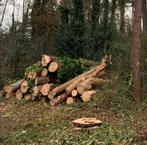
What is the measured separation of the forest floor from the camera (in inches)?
453

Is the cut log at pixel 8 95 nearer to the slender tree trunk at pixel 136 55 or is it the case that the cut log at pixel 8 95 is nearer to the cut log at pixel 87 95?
the cut log at pixel 87 95

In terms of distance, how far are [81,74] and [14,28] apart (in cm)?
1352

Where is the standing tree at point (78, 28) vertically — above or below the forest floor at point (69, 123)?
above

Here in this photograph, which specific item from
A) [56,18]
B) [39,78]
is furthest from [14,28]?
[39,78]

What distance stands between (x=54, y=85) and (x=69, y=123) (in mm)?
4177

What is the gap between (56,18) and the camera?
30625mm

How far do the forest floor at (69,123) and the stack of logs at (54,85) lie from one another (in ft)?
1.44

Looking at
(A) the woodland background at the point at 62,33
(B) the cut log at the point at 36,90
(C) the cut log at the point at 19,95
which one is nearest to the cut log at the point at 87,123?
(B) the cut log at the point at 36,90

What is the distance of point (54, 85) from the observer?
17594 millimetres

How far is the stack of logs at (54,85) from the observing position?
16.6 meters

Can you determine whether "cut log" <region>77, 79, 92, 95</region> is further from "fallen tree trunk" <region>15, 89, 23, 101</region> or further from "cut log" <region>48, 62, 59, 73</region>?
"fallen tree trunk" <region>15, 89, 23, 101</region>

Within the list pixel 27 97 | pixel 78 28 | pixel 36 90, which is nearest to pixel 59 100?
pixel 36 90

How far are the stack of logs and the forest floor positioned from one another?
0.44m

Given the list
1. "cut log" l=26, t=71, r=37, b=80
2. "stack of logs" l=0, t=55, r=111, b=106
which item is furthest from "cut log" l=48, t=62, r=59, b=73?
"cut log" l=26, t=71, r=37, b=80
